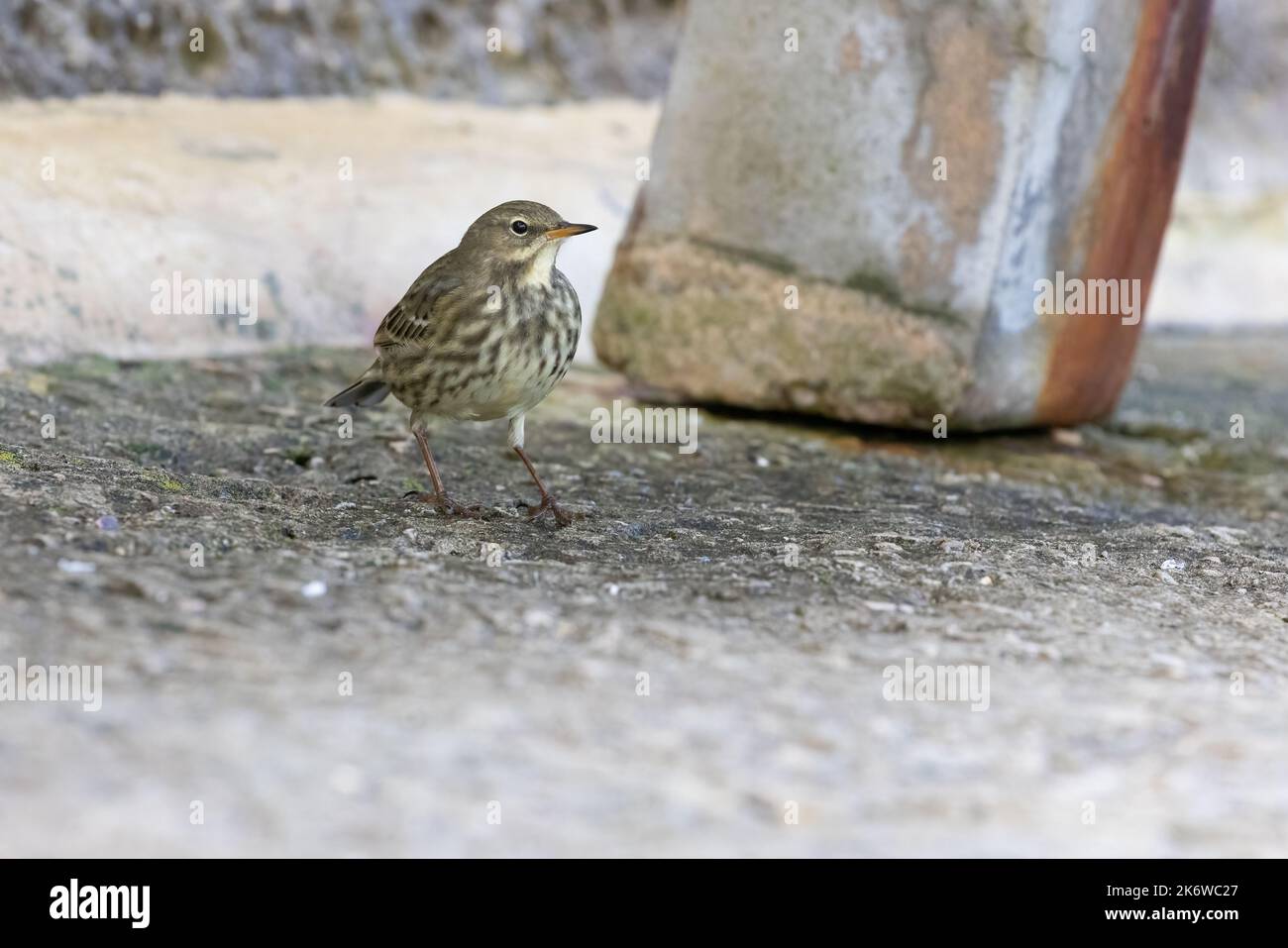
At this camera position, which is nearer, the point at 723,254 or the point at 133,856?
the point at 133,856

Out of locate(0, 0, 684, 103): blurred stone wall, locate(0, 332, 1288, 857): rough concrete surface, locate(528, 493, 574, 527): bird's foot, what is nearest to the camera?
locate(0, 332, 1288, 857): rough concrete surface

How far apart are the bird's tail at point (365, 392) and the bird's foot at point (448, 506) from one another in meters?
0.56

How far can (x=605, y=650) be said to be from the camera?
2975 millimetres

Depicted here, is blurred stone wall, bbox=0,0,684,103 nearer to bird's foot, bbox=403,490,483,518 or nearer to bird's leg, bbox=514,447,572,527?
bird's foot, bbox=403,490,483,518

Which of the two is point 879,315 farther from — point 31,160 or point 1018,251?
point 31,160

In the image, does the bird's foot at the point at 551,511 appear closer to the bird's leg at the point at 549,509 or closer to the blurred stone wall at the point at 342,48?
the bird's leg at the point at 549,509

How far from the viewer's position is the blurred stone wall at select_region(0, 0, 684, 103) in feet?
19.8

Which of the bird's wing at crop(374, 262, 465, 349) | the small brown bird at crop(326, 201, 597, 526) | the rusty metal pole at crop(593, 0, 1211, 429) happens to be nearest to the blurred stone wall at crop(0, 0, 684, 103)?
the rusty metal pole at crop(593, 0, 1211, 429)

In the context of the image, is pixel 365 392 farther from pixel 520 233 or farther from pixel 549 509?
pixel 549 509

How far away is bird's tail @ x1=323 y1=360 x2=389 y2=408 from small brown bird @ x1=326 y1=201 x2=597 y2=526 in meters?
0.22

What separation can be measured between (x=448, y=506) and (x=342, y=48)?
139 inches

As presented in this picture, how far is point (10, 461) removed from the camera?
386cm
